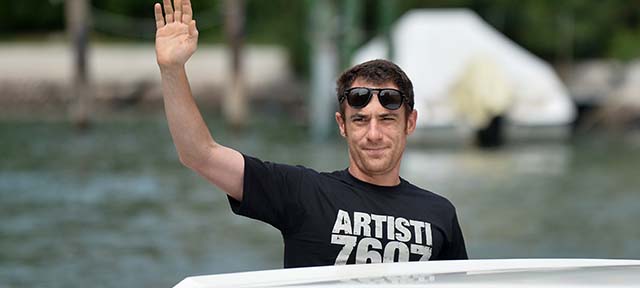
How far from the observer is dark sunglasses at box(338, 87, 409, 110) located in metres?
4.43

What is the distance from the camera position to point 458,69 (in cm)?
4038

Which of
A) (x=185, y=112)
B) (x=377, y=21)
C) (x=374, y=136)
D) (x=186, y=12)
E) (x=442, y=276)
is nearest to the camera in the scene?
(x=442, y=276)

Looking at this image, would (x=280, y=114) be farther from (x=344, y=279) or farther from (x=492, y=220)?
(x=344, y=279)

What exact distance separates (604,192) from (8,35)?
168 ft

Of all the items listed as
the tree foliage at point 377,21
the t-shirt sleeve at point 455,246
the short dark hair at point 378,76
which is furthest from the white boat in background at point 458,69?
the short dark hair at point 378,76

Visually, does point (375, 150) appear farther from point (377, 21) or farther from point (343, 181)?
point (377, 21)

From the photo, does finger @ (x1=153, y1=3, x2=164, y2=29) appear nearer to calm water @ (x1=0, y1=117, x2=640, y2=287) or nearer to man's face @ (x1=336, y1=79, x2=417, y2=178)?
man's face @ (x1=336, y1=79, x2=417, y2=178)

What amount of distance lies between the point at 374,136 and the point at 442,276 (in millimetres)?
727

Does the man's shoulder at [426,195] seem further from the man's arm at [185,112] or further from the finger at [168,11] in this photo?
the finger at [168,11]

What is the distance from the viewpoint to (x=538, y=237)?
2050 centimetres

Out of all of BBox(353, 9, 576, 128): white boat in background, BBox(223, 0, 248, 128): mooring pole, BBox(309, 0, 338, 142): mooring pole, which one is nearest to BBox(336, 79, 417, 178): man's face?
BBox(353, 9, 576, 128): white boat in background

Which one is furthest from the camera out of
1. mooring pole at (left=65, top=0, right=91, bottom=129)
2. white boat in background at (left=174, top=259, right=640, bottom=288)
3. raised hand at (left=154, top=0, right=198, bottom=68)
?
mooring pole at (left=65, top=0, right=91, bottom=129)

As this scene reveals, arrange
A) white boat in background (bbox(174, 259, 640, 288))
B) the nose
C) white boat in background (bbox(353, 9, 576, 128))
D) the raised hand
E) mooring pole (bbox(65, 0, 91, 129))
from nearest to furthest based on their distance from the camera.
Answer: white boat in background (bbox(174, 259, 640, 288))
the raised hand
the nose
white boat in background (bbox(353, 9, 576, 128))
mooring pole (bbox(65, 0, 91, 129))

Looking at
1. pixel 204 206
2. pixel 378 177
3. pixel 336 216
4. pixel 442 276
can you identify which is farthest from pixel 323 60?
pixel 442 276
